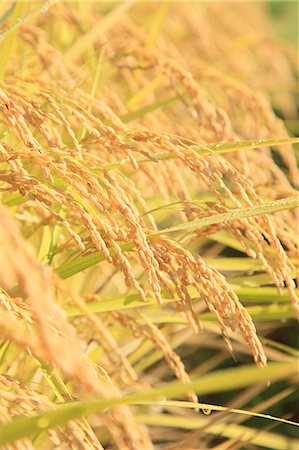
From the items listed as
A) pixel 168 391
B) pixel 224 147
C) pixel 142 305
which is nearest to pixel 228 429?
pixel 142 305

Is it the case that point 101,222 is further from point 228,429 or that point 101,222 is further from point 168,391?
point 228,429

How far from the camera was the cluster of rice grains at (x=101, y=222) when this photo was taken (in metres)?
0.91

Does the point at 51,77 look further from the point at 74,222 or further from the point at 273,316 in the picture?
the point at 273,316

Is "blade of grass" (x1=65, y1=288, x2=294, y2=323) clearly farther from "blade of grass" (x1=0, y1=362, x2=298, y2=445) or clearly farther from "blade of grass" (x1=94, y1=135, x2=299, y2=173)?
"blade of grass" (x1=0, y1=362, x2=298, y2=445)

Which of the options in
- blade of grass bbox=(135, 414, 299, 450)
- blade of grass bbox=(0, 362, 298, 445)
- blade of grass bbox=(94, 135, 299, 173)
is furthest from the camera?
blade of grass bbox=(135, 414, 299, 450)

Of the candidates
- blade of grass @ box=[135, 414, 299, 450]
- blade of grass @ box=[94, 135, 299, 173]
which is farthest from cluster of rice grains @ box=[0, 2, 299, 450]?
blade of grass @ box=[135, 414, 299, 450]

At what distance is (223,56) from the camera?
3061 millimetres

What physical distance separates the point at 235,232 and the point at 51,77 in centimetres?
84

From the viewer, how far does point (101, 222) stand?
1066 mm

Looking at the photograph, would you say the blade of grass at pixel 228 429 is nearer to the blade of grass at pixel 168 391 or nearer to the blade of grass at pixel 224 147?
the blade of grass at pixel 224 147

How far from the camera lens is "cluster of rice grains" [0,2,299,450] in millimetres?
907

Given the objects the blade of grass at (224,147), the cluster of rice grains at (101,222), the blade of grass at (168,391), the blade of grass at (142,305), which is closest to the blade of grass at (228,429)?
the cluster of rice grains at (101,222)

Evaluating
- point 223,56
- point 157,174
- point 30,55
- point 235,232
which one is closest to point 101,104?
point 157,174

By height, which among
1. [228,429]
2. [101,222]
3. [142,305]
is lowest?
[228,429]
